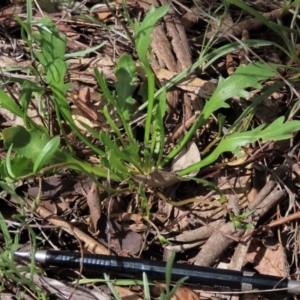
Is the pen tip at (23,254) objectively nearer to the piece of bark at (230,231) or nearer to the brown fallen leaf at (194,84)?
→ the piece of bark at (230,231)

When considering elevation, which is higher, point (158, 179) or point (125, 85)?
point (125, 85)

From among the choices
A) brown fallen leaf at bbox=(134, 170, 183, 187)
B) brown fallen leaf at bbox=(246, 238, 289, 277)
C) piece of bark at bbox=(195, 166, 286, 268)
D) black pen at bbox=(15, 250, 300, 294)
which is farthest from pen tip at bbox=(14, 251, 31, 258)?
brown fallen leaf at bbox=(246, 238, 289, 277)

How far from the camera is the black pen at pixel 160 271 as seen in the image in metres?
1.80

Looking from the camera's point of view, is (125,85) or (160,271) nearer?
(160,271)

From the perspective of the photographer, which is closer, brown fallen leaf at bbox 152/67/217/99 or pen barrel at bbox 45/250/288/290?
pen barrel at bbox 45/250/288/290

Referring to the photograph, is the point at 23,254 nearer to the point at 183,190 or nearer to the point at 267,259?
the point at 183,190

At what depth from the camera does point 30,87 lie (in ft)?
6.17

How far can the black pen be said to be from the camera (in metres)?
1.80

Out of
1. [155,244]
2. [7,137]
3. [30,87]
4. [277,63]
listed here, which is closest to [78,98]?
[30,87]

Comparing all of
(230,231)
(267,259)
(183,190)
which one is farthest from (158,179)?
(267,259)

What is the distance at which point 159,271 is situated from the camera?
5.95 ft

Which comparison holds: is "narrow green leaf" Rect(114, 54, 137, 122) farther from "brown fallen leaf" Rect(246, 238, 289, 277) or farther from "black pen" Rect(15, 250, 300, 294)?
"brown fallen leaf" Rect(246, 238, 289, 277)

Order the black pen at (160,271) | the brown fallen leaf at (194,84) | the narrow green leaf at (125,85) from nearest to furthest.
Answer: the black pen at (160,271)
the narrow green leaf at (125,85)
the brown fallen leaf at (194,84)

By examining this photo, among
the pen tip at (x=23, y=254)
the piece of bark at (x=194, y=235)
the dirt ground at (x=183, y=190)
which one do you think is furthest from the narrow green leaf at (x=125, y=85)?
the pen tip at (x=23, y=254)
